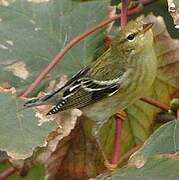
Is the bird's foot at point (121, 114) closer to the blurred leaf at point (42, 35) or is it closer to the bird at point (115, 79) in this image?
the bird at point (115, 79)

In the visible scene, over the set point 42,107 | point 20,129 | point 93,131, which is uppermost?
point 20,129

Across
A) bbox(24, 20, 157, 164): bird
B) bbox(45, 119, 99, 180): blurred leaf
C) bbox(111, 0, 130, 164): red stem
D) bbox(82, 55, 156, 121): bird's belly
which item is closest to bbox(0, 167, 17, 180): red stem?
bbox(45, 119, 99, 180): blurred leaf

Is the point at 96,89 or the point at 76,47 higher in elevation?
the point at 76,47

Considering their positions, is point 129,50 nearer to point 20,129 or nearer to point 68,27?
point 68,27

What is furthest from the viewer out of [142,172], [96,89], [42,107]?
[96,89]

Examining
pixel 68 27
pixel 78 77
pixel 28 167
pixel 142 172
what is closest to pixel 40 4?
pixel 68 27

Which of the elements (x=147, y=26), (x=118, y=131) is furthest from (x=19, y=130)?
(x=147, y=26)
